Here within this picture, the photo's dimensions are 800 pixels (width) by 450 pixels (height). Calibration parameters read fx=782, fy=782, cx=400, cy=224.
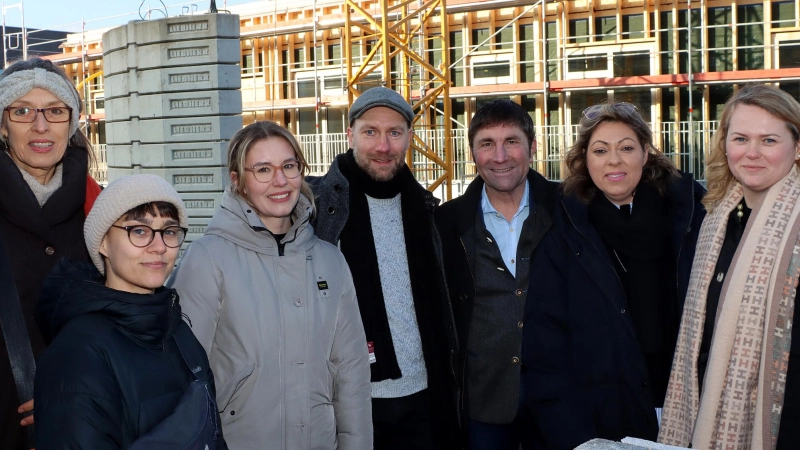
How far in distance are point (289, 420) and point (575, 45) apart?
18.2 meters

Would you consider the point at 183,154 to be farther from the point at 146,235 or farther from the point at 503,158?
the point at 146,235

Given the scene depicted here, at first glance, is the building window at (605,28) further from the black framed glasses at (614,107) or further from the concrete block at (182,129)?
the black framed glasses at (614,107)

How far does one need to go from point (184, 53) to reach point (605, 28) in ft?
39.3

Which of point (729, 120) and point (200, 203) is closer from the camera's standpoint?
point (729, 120)

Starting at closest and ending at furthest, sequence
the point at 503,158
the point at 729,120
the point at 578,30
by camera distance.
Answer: the point at 729,120, the point at 503,158, the point at 578,30

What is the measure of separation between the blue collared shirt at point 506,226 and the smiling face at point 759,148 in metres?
1.08

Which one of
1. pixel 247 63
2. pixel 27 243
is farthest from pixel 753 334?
pixel 247 63

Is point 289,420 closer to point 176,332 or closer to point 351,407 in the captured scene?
point 351,407

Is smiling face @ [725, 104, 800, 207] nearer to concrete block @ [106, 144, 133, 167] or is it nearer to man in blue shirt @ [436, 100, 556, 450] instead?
man in blue shirt @ [436, 100, 556, 450]

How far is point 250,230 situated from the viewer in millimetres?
3102

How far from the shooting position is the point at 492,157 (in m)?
3.94

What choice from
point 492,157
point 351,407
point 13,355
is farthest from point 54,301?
point 492,157

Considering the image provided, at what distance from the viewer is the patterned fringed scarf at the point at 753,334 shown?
2992 millimetres

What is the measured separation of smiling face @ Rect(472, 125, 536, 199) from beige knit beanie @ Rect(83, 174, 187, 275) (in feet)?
6.12
